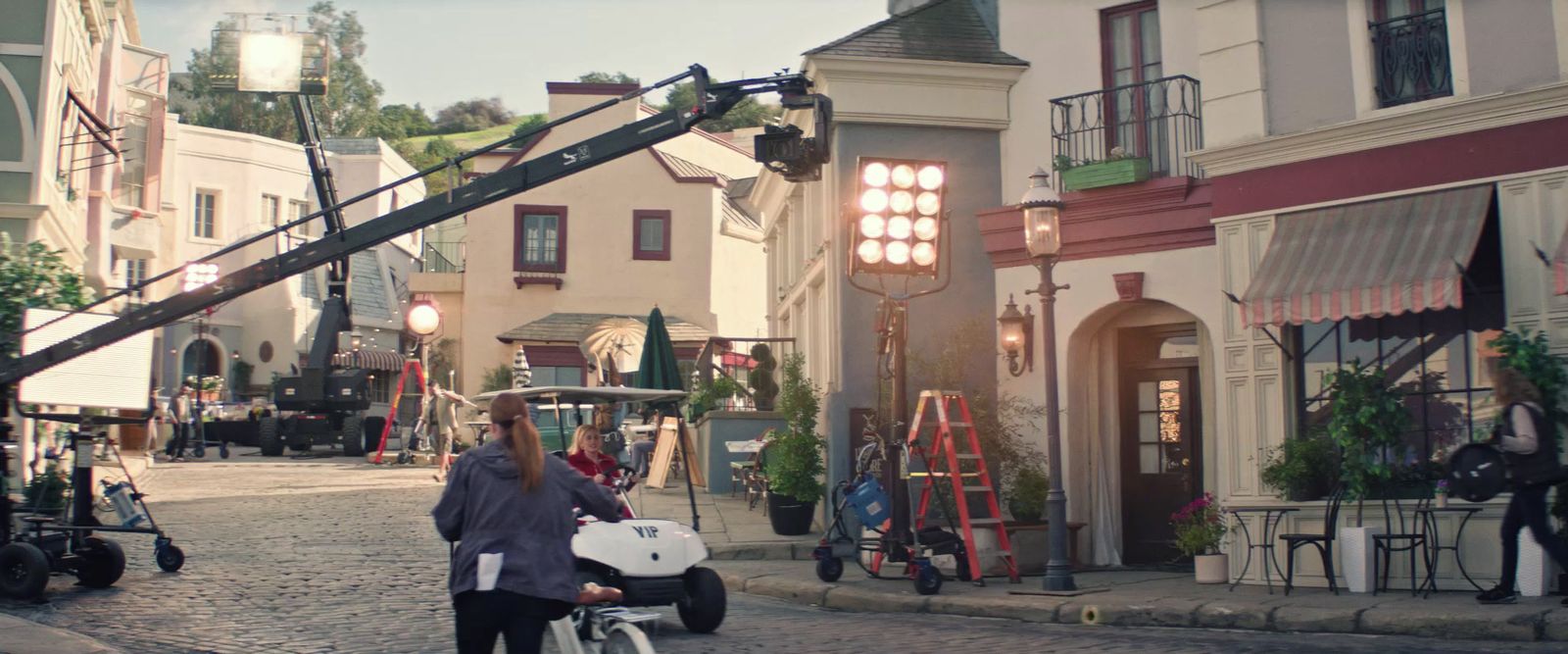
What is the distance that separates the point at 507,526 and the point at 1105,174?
10101mm

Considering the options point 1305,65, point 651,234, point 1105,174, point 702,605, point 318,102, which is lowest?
point 702,605

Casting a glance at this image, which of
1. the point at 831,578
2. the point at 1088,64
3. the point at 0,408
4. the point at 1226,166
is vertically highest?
the point at 1088,64

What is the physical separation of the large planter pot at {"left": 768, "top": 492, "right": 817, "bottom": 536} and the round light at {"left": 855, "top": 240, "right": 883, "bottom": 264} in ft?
14.3

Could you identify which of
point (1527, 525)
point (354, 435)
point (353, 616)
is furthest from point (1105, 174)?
point (354, 435)

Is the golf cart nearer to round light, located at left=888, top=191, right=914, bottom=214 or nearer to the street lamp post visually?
the street lamp post

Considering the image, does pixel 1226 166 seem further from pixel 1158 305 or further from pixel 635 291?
pixel 635 291

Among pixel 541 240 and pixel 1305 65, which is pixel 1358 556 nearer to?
pixel 1305 65

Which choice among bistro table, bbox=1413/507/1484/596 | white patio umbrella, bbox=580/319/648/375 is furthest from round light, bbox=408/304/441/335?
bistro table, bbox=1413/507/1484/596

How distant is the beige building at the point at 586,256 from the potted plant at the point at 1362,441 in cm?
2695

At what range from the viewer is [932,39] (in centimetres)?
1628

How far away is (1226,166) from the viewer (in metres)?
13.4

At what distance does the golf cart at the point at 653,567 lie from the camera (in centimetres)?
976

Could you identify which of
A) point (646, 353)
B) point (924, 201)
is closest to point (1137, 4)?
point (924, 201)

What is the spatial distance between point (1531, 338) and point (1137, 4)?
576cm
